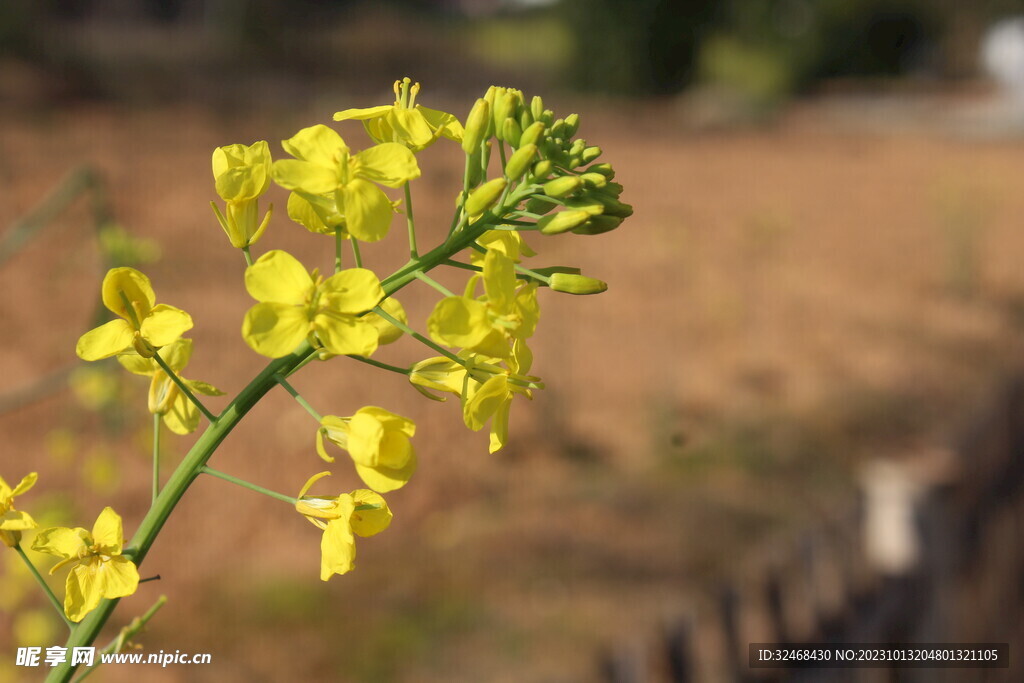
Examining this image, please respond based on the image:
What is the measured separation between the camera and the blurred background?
9.70 ft

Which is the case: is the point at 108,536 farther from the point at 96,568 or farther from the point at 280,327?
the point at 280,327

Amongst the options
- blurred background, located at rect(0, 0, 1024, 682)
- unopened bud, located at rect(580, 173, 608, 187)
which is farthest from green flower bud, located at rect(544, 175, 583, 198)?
blurred background, located at rect(0, 0, 1024, 682)

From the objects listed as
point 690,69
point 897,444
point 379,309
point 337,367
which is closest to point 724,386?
point 897,444

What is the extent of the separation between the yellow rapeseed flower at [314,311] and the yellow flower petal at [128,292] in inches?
5.3

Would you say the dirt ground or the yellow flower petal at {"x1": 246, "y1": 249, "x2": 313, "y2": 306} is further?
the dirt ground

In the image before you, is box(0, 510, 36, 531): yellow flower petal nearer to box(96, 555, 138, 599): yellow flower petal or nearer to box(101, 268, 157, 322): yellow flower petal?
box(96, 555, 138, 599): yellow flower petal

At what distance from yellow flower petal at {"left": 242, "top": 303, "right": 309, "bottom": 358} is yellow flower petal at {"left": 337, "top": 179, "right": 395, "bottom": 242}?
0.29 ft

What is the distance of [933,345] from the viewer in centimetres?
612

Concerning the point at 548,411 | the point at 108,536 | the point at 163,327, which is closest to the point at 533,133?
the point at 163,327

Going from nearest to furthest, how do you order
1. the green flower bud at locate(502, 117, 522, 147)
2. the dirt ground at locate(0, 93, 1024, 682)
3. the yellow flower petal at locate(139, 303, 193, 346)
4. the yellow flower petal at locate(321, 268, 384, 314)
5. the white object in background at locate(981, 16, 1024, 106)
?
the yellow flower petal at locate(321, 268, 384, 314), the yellow flower petal at locate(139, 303, 193, 346), the green flower bud at locate(502, 117, 522, 147), the dirt ground at locate(0, 93, 1024, 682), the white object in background at locate(981, 16, 1024, 106)

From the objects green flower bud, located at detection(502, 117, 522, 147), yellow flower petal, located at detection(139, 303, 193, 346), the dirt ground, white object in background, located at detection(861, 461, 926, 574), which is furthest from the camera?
the dirt ground

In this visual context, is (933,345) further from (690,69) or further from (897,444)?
(690,69)

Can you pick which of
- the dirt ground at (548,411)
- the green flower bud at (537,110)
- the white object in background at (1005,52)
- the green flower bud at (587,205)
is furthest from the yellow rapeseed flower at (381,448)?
the white object in background at (1005,52)

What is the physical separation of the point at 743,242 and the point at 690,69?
10544mm
